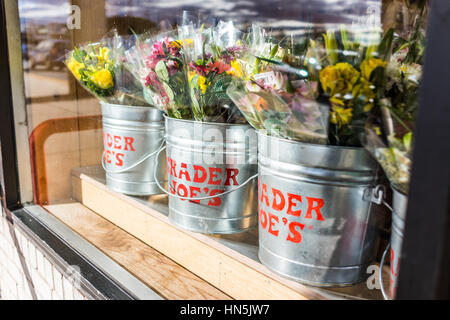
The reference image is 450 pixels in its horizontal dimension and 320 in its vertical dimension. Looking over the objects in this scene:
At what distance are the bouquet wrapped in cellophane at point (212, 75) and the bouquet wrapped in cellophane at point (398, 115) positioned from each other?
15.0 inches

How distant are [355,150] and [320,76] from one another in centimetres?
16

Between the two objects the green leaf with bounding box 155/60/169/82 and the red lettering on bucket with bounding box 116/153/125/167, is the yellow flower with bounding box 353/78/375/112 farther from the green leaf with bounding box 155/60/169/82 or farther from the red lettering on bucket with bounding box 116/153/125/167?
the red lettering on bucket with bounding box 116/153/125/167

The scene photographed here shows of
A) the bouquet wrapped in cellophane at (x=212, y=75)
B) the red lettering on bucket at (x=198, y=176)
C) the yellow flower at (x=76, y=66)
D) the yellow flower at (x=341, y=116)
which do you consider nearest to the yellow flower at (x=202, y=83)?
the bouquet wrapped in cellophane at (x=212, y=75)

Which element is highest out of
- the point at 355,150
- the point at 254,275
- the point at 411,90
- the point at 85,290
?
the point at 411,90

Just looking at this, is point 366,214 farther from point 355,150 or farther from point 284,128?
point 284,128

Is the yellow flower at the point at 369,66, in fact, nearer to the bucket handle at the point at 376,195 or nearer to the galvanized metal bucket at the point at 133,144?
the bucket handle at the point at 376,195

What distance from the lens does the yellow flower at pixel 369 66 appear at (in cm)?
78

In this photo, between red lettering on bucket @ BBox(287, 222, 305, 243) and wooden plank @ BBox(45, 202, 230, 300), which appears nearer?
red lettering on bucket @ BBox(287, 222, 305, 243)

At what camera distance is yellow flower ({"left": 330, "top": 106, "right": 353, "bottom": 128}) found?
2.59 ft

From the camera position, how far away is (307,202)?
86 centimetres

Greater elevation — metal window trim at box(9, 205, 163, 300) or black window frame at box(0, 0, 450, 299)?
black window frame at box(0, 0, 450, 299)

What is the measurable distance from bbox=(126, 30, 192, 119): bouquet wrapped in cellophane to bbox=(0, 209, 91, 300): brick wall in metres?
0.60

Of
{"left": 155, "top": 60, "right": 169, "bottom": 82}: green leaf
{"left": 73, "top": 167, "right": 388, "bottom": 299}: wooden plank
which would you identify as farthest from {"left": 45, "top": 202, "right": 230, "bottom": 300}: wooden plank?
{"left": 155, "top": 60, "right": 169, "bottom": 82}: green leaf
